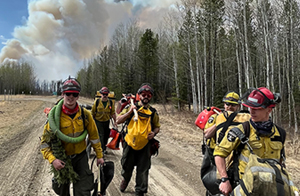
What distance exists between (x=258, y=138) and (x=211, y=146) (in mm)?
1426

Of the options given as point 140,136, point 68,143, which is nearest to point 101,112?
point 140,136

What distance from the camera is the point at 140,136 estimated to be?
3.28 m

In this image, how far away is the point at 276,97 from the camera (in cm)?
201

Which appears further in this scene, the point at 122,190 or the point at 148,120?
the point at 122,190

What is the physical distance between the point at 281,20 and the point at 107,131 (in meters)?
14.5

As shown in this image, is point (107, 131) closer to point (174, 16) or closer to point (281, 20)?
point (281, 20)

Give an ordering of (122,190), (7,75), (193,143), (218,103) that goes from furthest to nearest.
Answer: (7,75) → (218,103) → (193,143) → (122,190)

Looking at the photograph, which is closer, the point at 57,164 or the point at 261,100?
the point at 261,100

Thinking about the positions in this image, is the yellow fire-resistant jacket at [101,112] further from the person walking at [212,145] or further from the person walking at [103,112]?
the person walking at [212,145]

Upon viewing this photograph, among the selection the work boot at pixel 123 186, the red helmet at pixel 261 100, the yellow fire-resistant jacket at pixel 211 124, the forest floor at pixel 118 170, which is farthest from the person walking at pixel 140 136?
the red helmet at pixel 261 100

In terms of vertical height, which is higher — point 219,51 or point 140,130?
point 219,51

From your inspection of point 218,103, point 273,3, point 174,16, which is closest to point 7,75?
point 174,16

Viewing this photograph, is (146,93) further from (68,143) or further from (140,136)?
(68,143)

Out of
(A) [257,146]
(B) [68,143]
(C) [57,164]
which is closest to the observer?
(A) [257,146]
